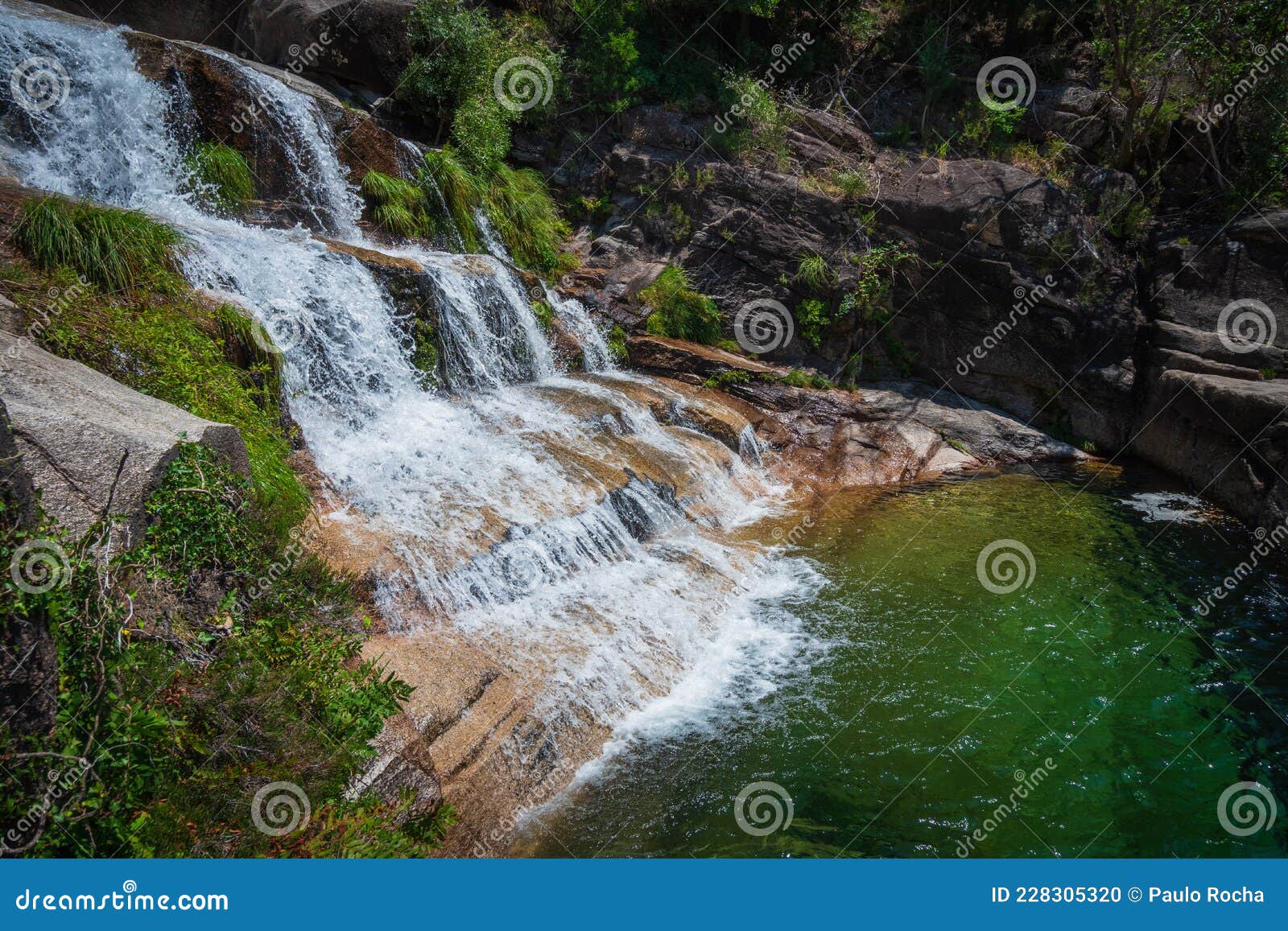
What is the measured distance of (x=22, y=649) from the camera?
258 centimetres

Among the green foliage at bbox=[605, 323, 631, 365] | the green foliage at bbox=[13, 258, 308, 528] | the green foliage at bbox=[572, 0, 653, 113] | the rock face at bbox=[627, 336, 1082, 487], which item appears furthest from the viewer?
the green foliage at bbox=[572, 0, 653, 113]

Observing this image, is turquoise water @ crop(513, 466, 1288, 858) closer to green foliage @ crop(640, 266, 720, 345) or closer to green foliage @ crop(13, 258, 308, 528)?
green foliage @ crop(13, 258, 308, 528)

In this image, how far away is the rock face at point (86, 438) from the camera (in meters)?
3.27

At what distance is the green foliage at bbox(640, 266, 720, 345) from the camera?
1213 centimetres

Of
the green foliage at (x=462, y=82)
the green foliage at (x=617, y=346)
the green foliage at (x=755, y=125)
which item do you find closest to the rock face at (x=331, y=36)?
the green foliage at (x=462, y=82)

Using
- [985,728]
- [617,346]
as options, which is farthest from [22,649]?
[617,346]

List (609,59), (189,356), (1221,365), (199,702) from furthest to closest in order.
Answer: (609,59) < (1221,365) < (189,356) < (199,702)

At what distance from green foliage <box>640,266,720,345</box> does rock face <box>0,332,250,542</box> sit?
28.5ft

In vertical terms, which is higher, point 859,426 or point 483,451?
point 859,426

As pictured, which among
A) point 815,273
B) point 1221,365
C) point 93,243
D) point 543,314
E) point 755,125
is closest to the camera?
point 93,243

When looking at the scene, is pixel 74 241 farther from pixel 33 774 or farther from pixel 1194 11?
pixel 1194 11

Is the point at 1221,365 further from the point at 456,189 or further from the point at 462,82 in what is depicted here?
the point at 462,82

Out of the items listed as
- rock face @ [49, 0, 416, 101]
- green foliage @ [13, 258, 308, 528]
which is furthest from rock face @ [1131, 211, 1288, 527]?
rock face @ [49, 0, 416, 101]

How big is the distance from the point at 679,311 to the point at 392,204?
4755 millimetres
